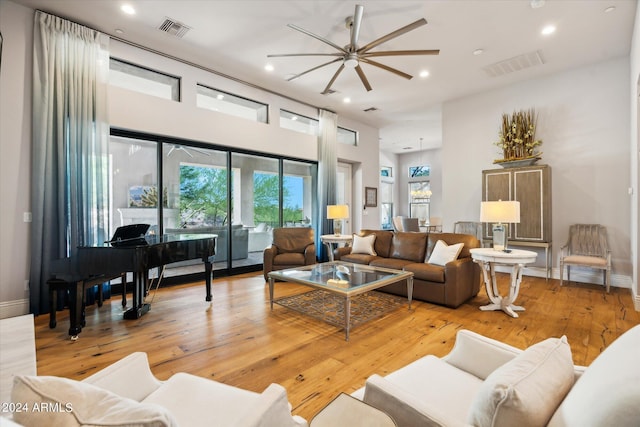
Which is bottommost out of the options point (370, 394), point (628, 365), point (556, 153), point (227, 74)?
point (370, 394)

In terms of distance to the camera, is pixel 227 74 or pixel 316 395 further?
pixel 227 74

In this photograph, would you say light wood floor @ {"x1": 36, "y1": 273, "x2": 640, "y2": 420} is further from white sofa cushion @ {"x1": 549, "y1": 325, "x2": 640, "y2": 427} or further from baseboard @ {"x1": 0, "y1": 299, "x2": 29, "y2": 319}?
white sofa cushion @ {"x1": 549, "y1": 325, "x2": 640, "y2": 427}

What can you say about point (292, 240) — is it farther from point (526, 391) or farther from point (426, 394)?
point (526, 391)

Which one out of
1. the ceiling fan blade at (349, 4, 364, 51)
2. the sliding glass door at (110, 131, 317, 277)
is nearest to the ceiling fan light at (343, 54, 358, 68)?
the ceiling fan blade at (349, 4, 364, 51)

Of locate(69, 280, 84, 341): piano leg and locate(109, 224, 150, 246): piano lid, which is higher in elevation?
locate(109, 224, 150, 246): piano lid

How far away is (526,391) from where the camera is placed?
775 mm

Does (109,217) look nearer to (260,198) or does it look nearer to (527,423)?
(260,198)

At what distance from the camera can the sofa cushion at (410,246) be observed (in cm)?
436

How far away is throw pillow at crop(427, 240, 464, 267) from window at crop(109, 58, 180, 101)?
4.56 meters

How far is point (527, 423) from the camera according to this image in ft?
2.43

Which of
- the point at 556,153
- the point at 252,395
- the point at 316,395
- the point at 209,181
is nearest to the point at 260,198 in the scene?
the point at 209,181

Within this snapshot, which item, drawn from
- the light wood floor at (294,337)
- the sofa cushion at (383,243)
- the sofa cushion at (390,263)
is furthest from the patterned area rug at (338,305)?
the sofa cushion at (383,243)

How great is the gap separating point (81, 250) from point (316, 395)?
261 cm

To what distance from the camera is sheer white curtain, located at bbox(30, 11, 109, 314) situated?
11.2 ft
